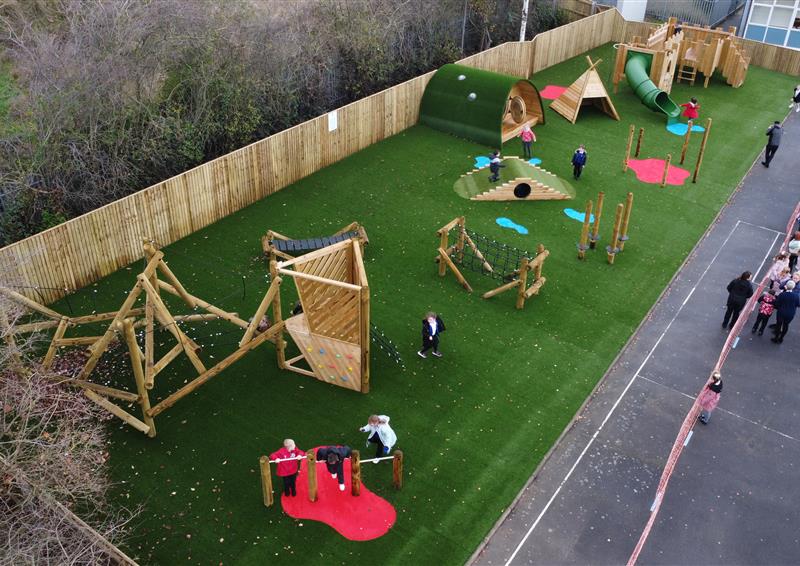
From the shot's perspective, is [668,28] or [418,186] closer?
[418,186]

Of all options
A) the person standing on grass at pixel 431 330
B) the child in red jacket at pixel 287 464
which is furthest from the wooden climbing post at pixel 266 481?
the person standing on grass at pixel 431 330

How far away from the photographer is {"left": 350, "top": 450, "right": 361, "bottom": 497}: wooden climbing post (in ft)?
37.2

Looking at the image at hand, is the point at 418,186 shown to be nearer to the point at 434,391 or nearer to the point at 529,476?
the point at 434,391

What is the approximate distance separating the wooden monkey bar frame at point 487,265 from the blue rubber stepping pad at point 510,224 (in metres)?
1.69

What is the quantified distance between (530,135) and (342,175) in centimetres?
574

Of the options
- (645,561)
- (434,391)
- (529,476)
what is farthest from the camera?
(434,391)

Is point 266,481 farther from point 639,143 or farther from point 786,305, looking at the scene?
point 639,143

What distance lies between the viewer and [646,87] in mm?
26766

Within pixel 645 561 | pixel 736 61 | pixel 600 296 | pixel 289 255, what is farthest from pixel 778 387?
pixel 736 61

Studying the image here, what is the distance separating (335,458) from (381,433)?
0.92m

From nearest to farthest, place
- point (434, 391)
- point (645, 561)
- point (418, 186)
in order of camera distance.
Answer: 1. point (645, 561)
2. point (434, 391)
3. point (418, 186)

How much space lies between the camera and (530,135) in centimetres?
2272

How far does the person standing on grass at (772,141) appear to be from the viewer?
22641 mm

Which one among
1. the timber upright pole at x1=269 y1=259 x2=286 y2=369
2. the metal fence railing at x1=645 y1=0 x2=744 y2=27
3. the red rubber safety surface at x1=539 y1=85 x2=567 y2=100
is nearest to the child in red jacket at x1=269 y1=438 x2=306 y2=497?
the timber upright pole at x1=269 y1=259 x2=286 y2=369
